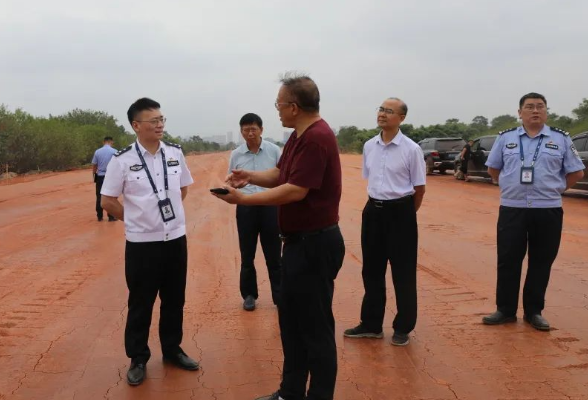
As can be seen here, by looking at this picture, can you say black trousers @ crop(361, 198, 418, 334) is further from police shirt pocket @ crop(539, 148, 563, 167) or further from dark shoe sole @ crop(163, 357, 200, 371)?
dark shoe sole @ crop(163, 357, 200, 371)

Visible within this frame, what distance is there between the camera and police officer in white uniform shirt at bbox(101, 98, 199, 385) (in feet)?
11.5

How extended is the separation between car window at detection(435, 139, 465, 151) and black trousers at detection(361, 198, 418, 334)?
18347 millimetres

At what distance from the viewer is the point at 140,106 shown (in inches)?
140

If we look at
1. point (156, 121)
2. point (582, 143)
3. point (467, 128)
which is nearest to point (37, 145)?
point (582, 143)

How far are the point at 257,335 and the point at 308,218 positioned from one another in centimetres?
190

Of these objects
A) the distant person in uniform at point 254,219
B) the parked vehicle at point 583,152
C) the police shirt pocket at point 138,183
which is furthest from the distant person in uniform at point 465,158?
the police shirt pocket at point 138,183

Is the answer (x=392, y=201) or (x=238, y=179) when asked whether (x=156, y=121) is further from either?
(x=392, y=201)

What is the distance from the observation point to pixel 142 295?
3609 mm

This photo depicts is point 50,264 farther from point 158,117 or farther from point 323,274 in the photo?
point 323,274

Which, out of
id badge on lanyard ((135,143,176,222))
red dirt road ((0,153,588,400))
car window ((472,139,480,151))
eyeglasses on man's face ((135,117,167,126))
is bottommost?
red dirt road ((0,153,588,400))

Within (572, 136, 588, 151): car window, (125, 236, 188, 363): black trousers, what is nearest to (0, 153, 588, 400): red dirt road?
(125, 236, 188, 363): black trousers

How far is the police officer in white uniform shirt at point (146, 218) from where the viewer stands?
3.52 meters

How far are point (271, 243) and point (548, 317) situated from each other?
269 cm

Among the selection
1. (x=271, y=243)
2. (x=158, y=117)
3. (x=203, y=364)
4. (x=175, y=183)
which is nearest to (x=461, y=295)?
(x=271, y=243)
